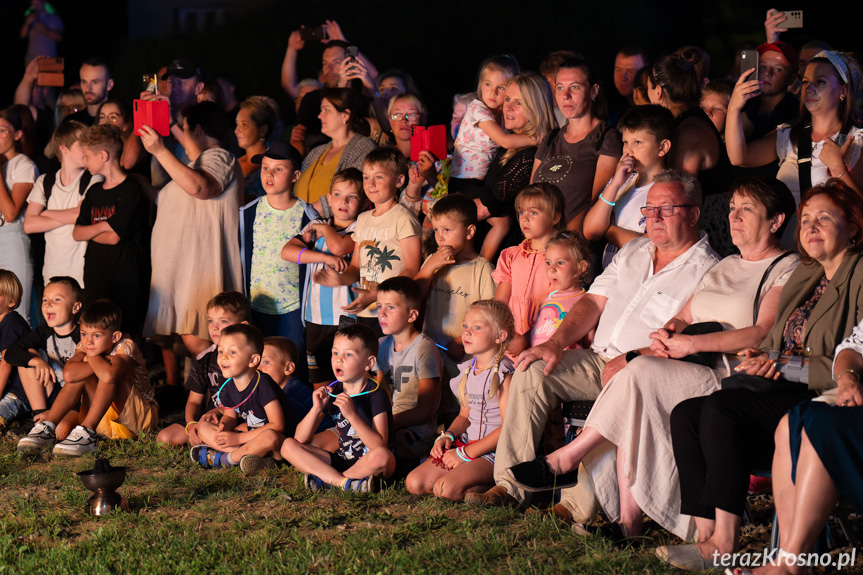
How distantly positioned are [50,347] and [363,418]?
8.59 feet

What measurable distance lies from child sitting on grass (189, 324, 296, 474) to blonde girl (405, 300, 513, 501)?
2.79 ft

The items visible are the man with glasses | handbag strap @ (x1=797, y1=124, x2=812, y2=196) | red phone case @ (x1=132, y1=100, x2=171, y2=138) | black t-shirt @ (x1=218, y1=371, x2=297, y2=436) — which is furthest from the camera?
red phone case @ (x1=132, y1=100, x2=171, y2=138)

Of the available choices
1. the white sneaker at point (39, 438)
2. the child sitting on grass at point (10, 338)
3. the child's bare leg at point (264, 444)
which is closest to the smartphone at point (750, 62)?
the child's bare leg at point (264, 444)

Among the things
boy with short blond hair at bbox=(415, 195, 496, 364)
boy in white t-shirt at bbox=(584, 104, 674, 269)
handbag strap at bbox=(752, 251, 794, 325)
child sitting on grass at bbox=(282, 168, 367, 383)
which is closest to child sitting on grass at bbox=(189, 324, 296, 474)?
child sitting on grass at bbox=(282, 168, 367, 383)

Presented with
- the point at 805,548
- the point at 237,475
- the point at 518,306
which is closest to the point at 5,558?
the point at 237,475

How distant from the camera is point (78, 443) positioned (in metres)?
5.75

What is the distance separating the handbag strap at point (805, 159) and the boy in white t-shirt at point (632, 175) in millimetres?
625

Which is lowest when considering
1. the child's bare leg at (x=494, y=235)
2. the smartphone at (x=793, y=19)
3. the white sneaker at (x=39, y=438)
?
the white sneaker at (x=39, y=438)

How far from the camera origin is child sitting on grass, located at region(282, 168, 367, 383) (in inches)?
239

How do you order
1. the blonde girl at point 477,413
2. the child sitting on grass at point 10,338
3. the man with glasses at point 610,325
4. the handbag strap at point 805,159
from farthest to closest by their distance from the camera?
the child sitting on grass at point 10,338 → the handbag strap at point 805,159 → the blonde girl at point 477,413 → the man with glasses at point 610,325

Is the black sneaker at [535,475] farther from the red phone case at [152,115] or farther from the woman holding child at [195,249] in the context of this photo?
the red phone case at [152,115]

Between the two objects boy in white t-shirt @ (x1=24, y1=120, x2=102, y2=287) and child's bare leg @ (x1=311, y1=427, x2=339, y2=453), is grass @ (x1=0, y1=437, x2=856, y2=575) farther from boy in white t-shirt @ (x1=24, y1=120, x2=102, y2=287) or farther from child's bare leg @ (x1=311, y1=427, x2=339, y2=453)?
boy in white t-shirt @ (x1=24, y1=120, x2=102, y2=287)

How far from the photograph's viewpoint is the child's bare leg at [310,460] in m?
4.87

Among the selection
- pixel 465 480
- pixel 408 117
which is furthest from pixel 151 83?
pixel 465 480
